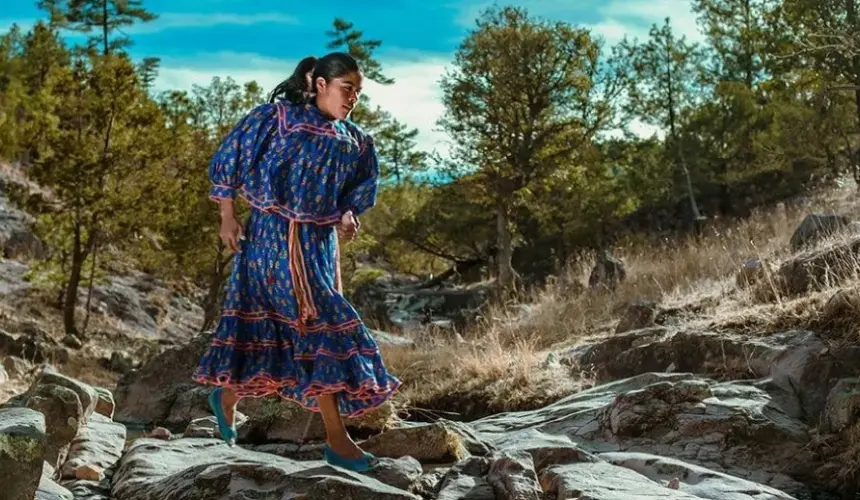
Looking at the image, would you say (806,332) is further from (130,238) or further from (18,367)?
(130,238)

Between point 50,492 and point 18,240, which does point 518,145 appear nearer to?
point 18,240

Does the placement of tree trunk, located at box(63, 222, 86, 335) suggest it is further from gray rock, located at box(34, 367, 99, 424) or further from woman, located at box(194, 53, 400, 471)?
woman, located at box(194, 53, 400, 471)

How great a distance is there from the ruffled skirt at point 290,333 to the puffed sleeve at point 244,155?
0.60 feet

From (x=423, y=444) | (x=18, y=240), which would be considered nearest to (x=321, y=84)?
(x=423, y=444)

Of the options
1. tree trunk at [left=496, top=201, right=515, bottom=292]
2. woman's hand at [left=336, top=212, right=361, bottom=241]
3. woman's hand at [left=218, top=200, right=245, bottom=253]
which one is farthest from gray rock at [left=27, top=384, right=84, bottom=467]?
tree trunk at [left=496, top=201, right=515, bottom=292]

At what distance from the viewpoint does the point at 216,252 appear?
2172cm

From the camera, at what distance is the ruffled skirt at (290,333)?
470 centimetres

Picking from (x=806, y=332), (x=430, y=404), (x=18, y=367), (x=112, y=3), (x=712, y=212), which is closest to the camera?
(x=806, y=332)

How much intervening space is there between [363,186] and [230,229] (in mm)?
708

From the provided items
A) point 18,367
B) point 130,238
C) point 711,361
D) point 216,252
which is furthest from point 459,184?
point 711,361

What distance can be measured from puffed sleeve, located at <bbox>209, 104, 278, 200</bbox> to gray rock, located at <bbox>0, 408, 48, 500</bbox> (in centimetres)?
149

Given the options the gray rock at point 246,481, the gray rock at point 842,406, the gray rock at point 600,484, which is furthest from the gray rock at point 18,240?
the gray rock at point 600,484

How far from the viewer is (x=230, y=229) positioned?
4832mm

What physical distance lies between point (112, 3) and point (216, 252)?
16254mm
